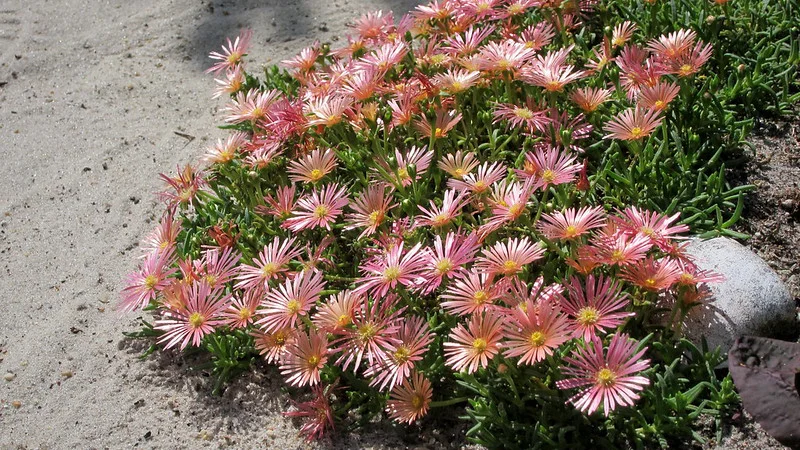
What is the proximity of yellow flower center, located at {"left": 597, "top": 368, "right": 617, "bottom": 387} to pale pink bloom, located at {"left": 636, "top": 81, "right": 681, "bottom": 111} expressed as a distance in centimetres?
90

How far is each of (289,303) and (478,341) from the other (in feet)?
1.60

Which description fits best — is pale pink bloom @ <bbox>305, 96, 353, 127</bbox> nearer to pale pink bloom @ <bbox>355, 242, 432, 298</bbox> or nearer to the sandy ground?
pale pink bloom @ <bbox>355, 242, 432, 298</bbox>

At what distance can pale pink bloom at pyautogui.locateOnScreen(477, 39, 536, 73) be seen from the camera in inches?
93.4

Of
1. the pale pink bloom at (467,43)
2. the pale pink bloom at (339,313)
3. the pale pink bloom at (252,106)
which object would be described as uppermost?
the pale pink bloom at (467,43)

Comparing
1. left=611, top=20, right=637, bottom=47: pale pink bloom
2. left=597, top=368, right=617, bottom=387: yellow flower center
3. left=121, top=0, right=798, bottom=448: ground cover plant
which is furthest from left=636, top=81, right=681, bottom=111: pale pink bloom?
left=597, top=368, right=617, bottom=387: yellow flower center

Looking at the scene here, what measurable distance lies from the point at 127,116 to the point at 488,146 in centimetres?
182

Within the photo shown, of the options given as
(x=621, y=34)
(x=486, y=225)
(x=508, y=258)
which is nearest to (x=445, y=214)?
(x=486, y=225)

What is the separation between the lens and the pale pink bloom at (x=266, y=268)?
207 centimetres

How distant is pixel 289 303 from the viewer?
194 cm

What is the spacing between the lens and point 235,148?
2.53m

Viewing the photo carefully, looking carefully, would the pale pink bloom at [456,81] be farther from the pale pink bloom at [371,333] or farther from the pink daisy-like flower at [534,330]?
the pink daisy-like flower at [534,330]

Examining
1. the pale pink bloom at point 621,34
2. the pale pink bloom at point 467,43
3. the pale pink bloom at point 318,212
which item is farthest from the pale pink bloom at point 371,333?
the pale pink bloom at point 621,34

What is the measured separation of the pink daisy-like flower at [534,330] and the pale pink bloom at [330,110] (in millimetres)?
924

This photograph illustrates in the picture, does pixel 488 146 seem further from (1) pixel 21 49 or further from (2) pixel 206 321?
(1) pixel 21 49
